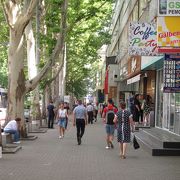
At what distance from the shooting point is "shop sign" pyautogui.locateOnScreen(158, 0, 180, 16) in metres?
14.2

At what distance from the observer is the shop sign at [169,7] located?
14.2 m

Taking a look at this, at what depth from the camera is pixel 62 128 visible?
2459 cm

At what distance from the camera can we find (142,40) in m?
18.5

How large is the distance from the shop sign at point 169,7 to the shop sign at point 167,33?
0.82ft

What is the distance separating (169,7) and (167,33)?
0.73 m

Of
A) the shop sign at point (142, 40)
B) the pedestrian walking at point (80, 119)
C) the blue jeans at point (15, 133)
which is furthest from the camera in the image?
the pedestrian walking at point (80, 119)

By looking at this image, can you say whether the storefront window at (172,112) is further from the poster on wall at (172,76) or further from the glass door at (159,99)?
the poster on wall at (172,76)

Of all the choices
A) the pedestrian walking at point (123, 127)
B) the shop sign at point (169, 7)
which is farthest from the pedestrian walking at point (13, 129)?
the shop sign at point (169, 7)

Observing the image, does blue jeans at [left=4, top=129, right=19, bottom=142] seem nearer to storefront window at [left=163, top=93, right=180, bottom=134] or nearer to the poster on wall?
storefront window at [left=163, top=93, right=180, bottom=134]

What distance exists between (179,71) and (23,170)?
6.39 metres

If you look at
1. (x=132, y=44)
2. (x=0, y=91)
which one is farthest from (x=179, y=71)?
(x=0, y=91)

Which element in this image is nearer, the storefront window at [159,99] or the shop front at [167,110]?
the shop front at [167,110]

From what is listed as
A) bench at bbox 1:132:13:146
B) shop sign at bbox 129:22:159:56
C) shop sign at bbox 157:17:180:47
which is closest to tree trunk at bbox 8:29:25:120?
bench at bbox 1:132:13:146

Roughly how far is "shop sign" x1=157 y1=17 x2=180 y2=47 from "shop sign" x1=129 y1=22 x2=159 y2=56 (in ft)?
12.3
